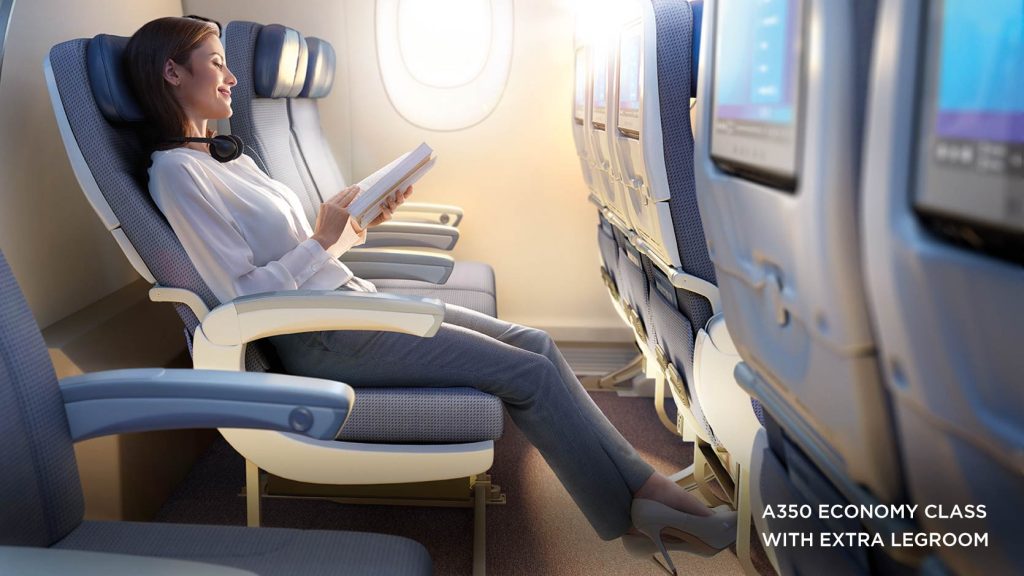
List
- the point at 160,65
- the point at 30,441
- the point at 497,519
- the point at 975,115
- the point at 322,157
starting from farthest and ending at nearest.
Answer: the point at 322,157 → the point at 497,519 → the point at 160,65 → the point at 30,441 → the point at 975,115

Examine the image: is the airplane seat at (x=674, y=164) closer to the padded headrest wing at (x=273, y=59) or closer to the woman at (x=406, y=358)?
the woman at (x=406, y=358)

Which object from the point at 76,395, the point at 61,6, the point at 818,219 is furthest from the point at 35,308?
the point at 818,219

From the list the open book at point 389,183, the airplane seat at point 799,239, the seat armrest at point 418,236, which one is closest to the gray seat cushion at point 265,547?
the airplane seat at point 799,239

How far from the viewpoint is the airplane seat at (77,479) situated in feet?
3.36

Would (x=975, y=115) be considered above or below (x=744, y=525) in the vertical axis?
above

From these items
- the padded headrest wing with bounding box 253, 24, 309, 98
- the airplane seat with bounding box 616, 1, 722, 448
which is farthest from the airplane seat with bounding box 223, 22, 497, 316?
the airplane seat with bounding box 616, 1, 722, 448

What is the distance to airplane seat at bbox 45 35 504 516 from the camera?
172cm

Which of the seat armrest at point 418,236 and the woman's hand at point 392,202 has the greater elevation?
the woman's hand at point 392,202

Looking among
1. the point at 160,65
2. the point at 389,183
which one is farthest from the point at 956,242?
the point at 160,65

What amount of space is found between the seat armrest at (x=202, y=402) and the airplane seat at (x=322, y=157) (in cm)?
185

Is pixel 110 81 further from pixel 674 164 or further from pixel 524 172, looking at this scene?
pixel 524 172

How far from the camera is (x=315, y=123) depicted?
337 cm

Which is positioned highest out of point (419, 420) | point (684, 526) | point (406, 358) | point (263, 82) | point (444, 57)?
point (444, 57)

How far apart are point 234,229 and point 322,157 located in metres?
1.42
